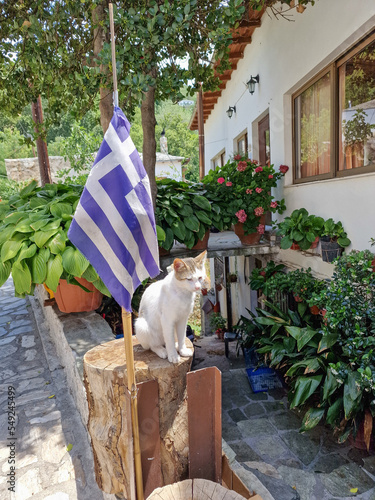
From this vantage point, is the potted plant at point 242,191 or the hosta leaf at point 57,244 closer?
the hosta leaf at point 57,244

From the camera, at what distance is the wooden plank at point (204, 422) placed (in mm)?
1737

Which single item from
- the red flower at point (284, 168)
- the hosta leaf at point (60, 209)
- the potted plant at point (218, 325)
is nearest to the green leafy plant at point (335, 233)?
the red flower at point (284, 168)

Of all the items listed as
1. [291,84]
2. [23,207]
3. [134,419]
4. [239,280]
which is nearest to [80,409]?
[134,419]

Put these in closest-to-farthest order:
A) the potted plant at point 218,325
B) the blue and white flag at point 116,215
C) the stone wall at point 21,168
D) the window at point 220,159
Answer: the blue and white flag at point 116,215 < the potted plant at point 218,325 < the window at point 220,159 < the stone wall at point 21,168

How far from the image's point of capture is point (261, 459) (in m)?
3.41

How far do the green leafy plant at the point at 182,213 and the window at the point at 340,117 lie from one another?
1.63 m

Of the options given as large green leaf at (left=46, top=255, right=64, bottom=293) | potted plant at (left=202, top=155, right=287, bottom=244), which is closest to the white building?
potted plant at (left=202, top=155, right=287, bottom=244)

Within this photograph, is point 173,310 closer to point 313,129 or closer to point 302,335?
point 302,335

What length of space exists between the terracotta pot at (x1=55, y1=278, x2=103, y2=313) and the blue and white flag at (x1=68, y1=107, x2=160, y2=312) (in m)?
2.20

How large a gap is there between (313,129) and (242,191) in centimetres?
132

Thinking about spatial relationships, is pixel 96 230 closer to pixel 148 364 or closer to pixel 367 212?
pixel 148 364

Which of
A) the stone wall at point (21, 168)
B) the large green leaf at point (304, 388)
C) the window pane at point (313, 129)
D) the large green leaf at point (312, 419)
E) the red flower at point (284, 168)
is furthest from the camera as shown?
the stone wall at point (21, 168)

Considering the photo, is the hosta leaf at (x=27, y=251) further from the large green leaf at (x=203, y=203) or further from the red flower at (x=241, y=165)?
the red flower at (x=241, y=165)

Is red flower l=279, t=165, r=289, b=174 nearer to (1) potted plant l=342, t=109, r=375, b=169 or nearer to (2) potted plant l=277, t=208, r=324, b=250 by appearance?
(2) potted plant l=277, t=208, r=324, b=250
